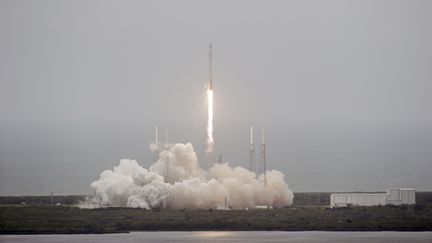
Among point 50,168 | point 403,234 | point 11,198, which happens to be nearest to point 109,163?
point 50,168

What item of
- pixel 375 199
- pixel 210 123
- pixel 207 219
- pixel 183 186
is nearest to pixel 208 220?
pixel 207 219

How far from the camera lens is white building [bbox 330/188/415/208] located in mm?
98762

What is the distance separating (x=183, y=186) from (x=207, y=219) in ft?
15.0

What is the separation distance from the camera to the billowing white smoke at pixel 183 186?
9412 cm

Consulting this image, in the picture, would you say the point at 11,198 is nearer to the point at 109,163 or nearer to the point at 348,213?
the point at 348,213

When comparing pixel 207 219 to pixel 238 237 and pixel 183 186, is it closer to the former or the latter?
pixel 183 186

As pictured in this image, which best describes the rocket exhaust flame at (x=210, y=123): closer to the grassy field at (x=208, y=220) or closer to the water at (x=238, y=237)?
the grassy field at (x=208, y=220)

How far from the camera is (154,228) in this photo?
291ft

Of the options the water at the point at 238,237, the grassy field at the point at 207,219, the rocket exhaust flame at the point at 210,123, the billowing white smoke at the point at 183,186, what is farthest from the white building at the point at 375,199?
the water at the point at 238,237

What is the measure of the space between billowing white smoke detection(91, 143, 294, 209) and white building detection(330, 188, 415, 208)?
10.3ft

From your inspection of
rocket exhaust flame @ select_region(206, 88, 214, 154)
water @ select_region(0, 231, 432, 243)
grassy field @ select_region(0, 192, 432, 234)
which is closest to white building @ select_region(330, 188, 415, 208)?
grassy field @ select_region(0, 192, 432, 234)

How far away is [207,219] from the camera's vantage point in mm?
89938

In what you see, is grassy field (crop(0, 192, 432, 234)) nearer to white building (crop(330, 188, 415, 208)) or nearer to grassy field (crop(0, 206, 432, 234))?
grassy field (crop(0, 206, 432, 234))

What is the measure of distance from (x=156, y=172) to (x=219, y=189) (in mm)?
4390
